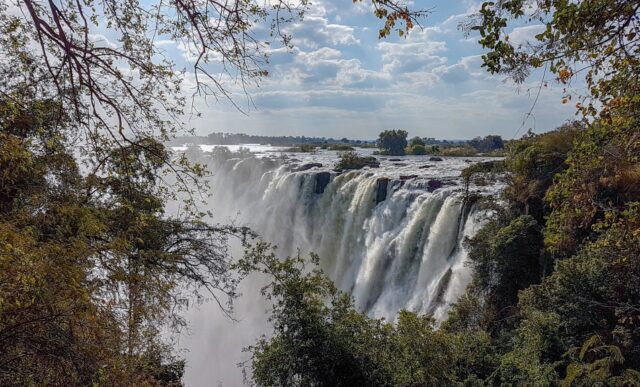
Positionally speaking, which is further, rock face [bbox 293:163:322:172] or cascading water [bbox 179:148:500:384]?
rock face [bbox 293:163:322:172]

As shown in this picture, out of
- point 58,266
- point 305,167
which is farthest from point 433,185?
point 58,266

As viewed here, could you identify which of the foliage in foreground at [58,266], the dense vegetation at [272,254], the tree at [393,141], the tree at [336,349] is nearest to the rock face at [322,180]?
the dense vegetation at [272,254]

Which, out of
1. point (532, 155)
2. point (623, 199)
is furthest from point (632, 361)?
point (532, 155)

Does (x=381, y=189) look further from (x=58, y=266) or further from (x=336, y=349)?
(x=58, y=266)

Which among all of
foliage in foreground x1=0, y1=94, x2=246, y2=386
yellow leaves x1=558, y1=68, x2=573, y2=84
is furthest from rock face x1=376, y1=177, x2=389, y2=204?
yellow leaves x1=558, y1=68, x2=573, y2=84

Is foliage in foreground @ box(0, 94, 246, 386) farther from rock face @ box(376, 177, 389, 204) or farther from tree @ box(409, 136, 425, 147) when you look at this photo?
tree @ box(409, 136, 425, 147)

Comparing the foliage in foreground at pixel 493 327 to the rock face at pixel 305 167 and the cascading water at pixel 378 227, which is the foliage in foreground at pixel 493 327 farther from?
the rock face at pixel 305 167

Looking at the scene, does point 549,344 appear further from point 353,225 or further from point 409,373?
point 353,225
